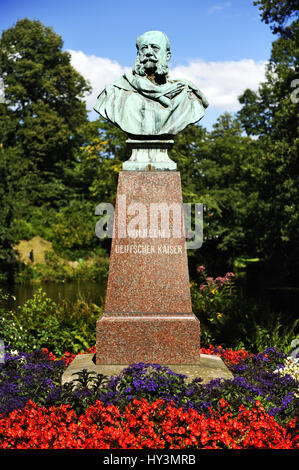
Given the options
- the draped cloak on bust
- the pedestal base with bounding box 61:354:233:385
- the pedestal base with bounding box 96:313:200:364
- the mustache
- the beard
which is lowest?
the pedestal base with bounding box 61:354:233:385

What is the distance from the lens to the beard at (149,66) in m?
5.71

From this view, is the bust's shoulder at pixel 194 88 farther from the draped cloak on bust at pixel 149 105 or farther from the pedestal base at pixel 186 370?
the pedestal base at pixel 186 370

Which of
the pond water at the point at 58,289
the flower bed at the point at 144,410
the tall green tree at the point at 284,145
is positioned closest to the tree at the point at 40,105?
the pond water at the point at 58,289

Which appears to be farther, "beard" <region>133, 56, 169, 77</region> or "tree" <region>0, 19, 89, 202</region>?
"tree" <region>0, 19, 89, 202</region>

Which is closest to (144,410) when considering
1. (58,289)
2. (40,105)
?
(58,289)

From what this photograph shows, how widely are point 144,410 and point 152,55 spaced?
13.6 ft

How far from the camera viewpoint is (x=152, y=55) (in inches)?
223

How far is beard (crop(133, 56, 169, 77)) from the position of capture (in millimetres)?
5711

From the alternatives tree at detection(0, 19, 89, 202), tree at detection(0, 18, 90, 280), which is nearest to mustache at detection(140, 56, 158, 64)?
tree at detection(0, 18, 90, 280)

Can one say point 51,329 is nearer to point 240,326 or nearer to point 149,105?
point 240,326

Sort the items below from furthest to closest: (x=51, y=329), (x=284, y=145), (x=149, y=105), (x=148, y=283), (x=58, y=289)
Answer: (x=58, y=289), (x=284, y=145), (x=51, y=329), (x=149, y=105), (x=148, y=283)

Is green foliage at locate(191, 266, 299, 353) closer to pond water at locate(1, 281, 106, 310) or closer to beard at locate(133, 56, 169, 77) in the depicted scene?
beard at locate(133, 56, 169, 77)

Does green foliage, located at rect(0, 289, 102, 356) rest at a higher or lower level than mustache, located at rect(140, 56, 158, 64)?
lower

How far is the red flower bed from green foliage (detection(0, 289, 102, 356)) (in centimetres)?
269
